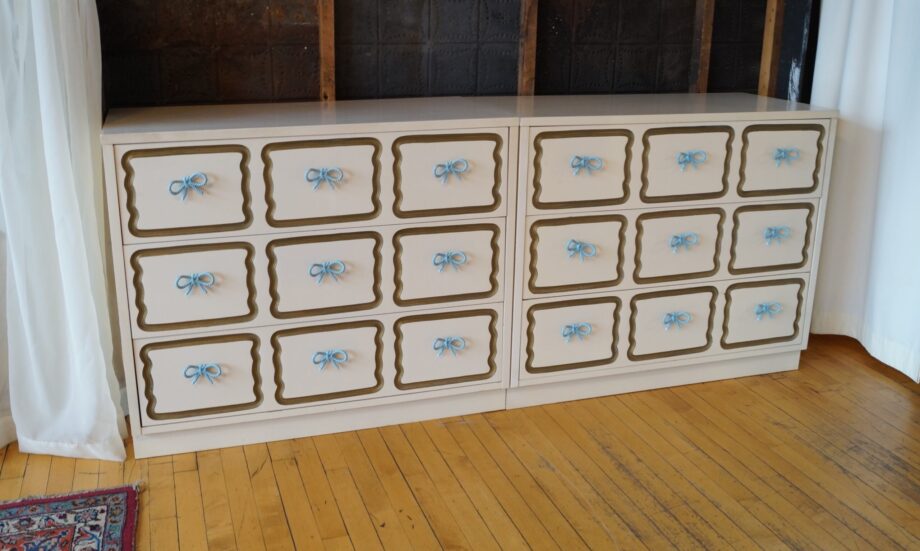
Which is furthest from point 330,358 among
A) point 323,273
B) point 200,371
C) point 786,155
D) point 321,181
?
point 786,155

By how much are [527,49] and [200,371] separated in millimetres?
1475

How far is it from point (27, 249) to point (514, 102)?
1.46m

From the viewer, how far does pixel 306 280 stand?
239 cm

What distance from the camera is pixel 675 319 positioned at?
2797 mm

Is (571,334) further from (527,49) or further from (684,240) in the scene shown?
(527,49)

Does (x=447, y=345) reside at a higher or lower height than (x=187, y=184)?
lower

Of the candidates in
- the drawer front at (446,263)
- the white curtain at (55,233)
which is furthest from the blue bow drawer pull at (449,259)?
the white curtain at (55,233)

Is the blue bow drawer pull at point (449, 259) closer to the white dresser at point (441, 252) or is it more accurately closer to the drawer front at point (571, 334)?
the white dresser at point (441, 252)

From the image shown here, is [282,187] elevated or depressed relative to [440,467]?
elevated

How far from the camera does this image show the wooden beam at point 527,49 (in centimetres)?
292

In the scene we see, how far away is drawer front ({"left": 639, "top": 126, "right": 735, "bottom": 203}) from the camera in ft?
8.63

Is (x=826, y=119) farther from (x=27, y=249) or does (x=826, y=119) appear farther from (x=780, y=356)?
(x=27, y=249)

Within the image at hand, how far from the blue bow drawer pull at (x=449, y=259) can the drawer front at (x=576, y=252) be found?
0.70 ft

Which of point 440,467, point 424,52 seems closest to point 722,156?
point 424,52
